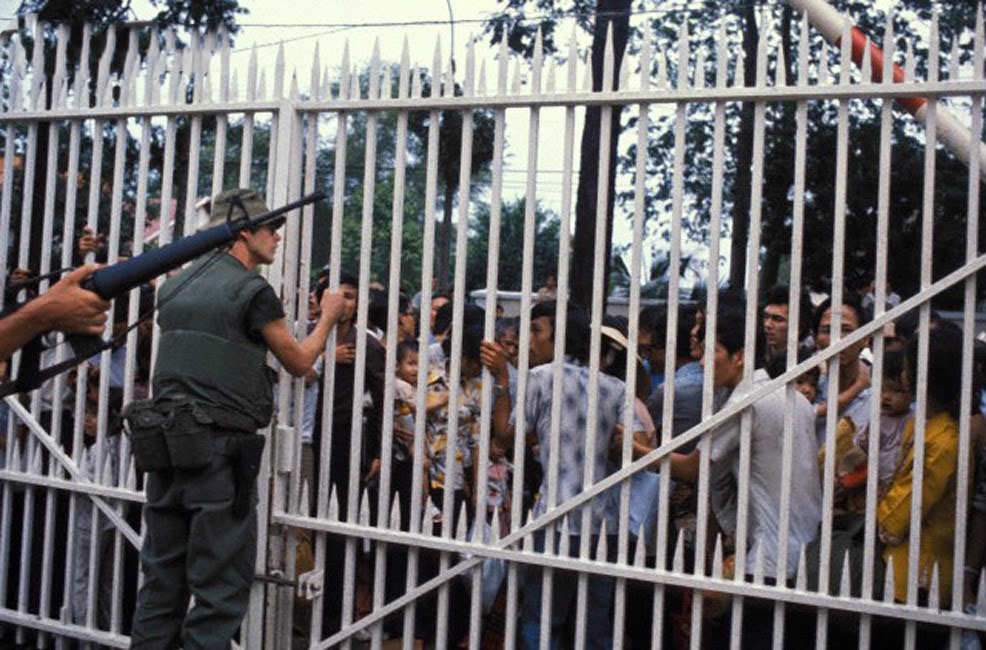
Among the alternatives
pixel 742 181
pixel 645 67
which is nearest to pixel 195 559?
pixel 645 67

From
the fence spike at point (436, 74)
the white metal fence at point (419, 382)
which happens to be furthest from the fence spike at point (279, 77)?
the fence spike at point (436, 74)

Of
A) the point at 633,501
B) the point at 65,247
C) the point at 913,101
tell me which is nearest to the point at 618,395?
the point at 633,501

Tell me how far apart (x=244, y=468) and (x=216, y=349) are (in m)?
0.45

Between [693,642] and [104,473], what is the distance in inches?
104

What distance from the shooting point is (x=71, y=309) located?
9.25 feet

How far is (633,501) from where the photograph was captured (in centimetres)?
412

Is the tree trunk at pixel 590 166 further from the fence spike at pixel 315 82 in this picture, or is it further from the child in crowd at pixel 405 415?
the fence spike at pixel 315 82

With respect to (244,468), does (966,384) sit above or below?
above

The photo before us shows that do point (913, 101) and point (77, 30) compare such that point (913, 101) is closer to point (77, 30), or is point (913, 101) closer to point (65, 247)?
point (65, 247)

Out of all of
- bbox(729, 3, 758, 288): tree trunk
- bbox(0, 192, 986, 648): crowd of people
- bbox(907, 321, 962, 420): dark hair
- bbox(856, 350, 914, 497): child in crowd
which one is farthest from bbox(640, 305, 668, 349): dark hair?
bbox(729, 3, 758, 288): tree trunk

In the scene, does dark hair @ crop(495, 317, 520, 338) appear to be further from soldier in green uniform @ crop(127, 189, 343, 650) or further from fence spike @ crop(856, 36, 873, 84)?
fence spike @ crop(856, 36, 873, 84)

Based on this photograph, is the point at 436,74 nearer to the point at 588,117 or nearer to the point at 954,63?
the point at 954,63

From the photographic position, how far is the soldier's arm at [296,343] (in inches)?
153

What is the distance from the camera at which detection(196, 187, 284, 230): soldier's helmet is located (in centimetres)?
403
